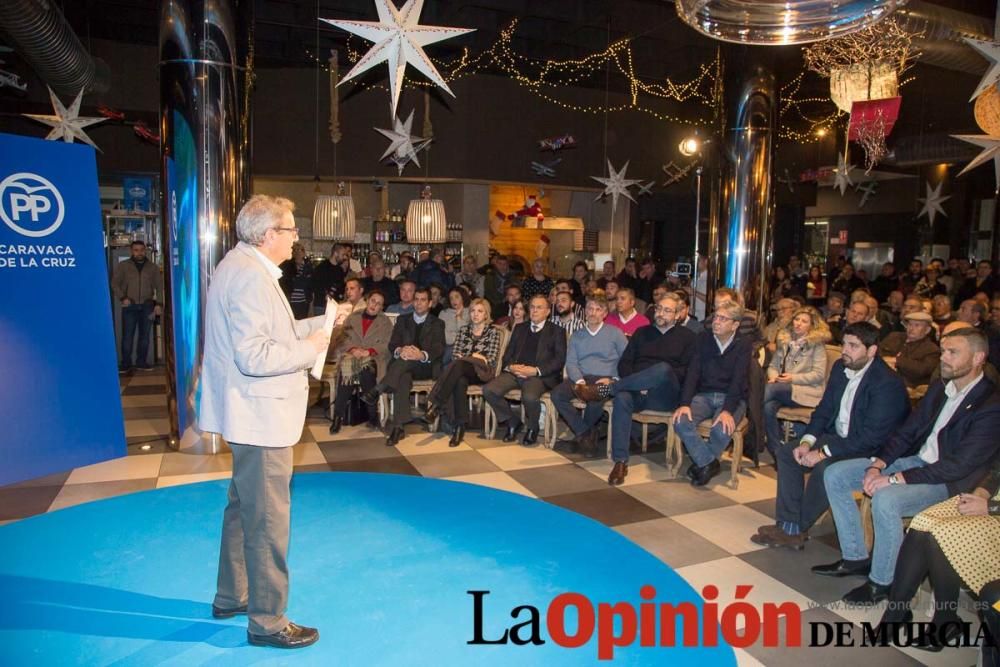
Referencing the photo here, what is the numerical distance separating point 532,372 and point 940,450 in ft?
10.5

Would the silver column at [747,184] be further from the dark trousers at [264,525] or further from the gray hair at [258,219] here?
the dark trousers at [264,525]

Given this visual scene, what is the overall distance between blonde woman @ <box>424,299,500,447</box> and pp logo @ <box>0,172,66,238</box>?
3006 mm

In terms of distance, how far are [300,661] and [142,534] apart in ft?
4.91

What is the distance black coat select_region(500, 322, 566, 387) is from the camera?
5941mm

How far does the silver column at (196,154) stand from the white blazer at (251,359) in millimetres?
2926

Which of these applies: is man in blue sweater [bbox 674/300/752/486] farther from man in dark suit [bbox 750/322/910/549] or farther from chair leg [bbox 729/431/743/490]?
man in dark suit [bbox 750/322/910/549]

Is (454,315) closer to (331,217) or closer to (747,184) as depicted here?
(331,217)

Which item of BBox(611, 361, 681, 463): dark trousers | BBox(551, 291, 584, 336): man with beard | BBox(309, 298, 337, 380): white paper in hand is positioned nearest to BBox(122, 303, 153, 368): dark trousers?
BBox(551, 291, 584, 336): man with beard

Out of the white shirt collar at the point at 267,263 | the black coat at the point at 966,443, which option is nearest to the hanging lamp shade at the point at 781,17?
the black coat at the point at 966,443

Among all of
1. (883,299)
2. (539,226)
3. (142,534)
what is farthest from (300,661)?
(883,299)

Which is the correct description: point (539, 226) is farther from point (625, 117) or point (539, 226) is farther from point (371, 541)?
point (371, 541)

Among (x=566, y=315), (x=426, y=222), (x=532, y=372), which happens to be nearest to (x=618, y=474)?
(x=532, y=372)

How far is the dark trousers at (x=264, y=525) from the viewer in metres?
2.44

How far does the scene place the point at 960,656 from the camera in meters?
2.75
